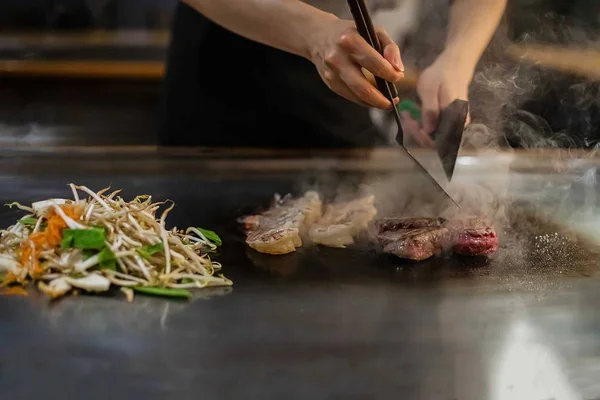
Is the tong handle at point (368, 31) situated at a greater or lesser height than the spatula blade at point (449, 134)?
greater

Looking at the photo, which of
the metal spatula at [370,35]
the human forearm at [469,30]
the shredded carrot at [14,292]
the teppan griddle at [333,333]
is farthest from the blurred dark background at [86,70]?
the shredded carrot at [14,292]

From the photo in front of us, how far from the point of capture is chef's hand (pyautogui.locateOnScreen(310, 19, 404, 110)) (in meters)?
1.87

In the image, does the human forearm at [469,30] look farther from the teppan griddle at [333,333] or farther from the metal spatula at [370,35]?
the teppan griddle at [333,333]

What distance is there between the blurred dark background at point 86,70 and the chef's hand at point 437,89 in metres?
1.09

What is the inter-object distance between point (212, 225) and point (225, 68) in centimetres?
108

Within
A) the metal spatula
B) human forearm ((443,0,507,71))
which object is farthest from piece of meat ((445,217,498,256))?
human forearm ((443,0,507,71))

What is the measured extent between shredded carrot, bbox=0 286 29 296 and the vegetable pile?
2 cm

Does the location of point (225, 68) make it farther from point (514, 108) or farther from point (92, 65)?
point (514, 108)

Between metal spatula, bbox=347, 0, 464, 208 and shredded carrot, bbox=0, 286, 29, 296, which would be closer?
shredded carrot, bbox=0, 286, 29, 296

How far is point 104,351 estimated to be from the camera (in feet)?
4.36

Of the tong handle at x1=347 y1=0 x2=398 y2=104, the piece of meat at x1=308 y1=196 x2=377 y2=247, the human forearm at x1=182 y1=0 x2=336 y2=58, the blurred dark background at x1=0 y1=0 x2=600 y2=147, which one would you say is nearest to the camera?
Answer: the tong handle at x1=347 y1=0 x2=398 y2=104

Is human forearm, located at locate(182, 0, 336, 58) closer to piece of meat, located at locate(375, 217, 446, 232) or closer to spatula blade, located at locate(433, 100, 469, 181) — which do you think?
spatula blade, located at locate(433, 100, 469, 181)

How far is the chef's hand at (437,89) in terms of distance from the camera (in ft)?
7.09

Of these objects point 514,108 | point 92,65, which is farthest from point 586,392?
point 92,65
